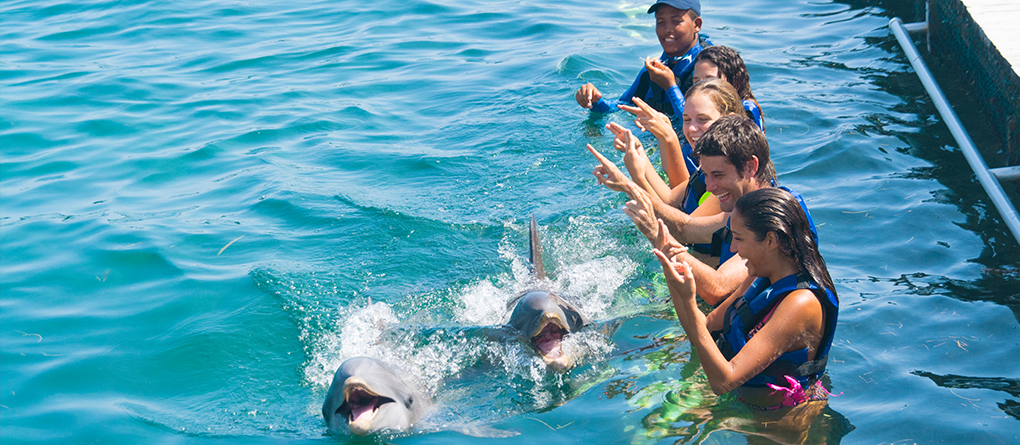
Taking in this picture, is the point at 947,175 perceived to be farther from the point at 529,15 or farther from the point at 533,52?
the point at 529,15

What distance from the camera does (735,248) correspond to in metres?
3.68

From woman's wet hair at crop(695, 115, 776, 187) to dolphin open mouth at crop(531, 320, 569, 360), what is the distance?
1.35m

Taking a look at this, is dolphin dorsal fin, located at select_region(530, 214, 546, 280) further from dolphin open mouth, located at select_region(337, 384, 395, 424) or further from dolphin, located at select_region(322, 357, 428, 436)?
dolphin open mouth, located at select_region(337, 384, 395, 424)

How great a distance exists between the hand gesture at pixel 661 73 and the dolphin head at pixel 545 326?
2664mm

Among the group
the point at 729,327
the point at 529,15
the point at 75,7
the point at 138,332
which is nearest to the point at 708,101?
the point at 729,327

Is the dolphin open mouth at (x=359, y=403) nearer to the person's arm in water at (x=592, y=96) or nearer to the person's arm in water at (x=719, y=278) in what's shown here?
the person's arm in water at (x=719, y=278)

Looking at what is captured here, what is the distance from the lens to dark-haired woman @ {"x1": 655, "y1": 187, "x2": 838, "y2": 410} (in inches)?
137

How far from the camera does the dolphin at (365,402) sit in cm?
404

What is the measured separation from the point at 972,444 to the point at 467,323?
10.4 feet

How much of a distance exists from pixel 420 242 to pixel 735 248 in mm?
3667

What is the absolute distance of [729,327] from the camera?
3967mm

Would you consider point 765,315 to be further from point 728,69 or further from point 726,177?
point 728,69

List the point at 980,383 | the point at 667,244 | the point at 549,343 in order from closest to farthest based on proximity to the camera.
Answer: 1. the point at 667,244
2. the point at 980,383
3. the point at 549,343

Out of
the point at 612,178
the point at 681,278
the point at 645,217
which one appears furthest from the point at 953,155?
the point at 681,278
